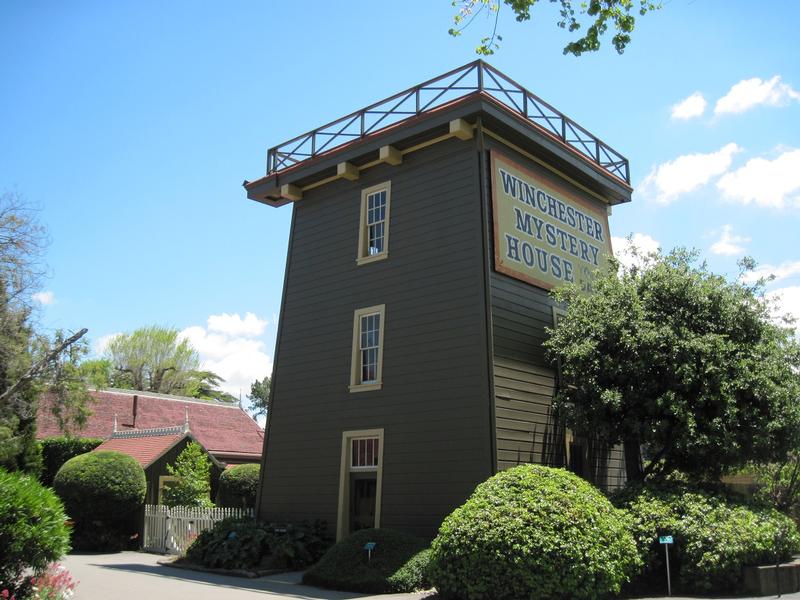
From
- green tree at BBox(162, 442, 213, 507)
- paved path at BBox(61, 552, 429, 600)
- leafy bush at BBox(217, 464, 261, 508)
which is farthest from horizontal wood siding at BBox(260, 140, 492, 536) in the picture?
green tree at BBox(162, 442, 213, 507)

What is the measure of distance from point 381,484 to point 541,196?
A: 820 cm

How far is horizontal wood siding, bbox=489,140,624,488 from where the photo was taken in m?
15.6

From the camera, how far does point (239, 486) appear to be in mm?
23625

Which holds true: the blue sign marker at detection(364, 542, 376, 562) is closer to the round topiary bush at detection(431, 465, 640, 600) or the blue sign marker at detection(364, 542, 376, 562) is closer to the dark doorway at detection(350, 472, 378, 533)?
the round topiary bush at detection(431, 465, 640, 600)

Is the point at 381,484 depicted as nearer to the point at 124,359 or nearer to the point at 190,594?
the point at 190,594

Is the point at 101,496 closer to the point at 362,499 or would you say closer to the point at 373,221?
the point at 362,499

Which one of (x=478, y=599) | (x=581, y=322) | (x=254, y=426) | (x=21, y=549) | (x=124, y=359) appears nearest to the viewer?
(x=21, y=549)

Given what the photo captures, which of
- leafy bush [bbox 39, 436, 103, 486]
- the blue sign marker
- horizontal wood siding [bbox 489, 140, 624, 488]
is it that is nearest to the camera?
A: the blue sign marker

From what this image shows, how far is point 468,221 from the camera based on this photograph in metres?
16.9

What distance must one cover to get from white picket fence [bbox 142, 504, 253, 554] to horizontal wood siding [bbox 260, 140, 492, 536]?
151 cm

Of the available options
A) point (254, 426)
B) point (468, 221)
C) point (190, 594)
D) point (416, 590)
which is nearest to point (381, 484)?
point (416, 590)

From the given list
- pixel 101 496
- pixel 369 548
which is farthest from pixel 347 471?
pixel 101 496

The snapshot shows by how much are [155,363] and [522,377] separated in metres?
46.0

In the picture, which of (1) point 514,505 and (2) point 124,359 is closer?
(1) point 514,505
